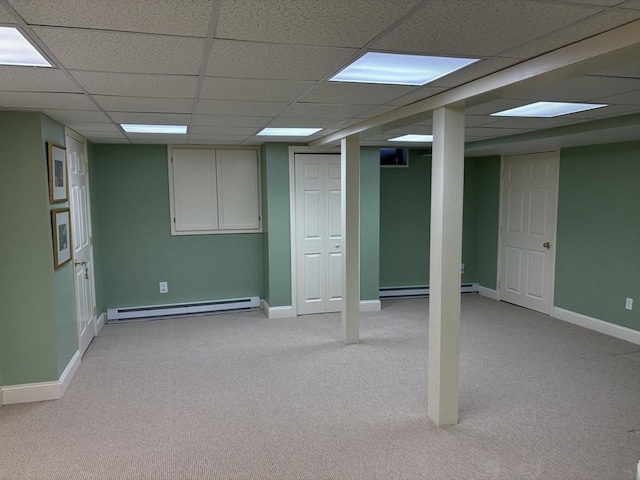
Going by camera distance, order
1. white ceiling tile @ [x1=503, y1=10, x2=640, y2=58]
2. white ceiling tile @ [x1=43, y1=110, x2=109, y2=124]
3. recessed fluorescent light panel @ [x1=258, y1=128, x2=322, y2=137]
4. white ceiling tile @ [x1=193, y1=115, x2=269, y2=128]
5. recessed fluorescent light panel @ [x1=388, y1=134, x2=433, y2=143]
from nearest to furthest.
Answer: white ceiling tile @ [x1=503, y1=10, x2=640, y2=58] < white ceiling tile @ [x1=43, y1=110, x2=109, y2=124] < white ceiling tile @ [x1=193, y1=115, x2=269, y2=128] < recessed fluorescent light panel @ [x1=258, y1=128, x2=322, y2=137] < recessed fluorescent light panel @ [x1=388, y1=134, x2=433, y2=143]

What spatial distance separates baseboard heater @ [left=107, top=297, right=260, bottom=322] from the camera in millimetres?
5641

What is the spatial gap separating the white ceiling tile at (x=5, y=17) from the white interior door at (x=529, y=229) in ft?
17.8

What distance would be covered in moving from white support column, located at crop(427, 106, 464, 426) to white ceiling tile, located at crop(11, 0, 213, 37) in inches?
65.2

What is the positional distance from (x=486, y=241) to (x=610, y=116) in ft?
10.9

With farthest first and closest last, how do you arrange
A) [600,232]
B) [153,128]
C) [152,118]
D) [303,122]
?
[600,232], [153,128], [303,122], [152,118]

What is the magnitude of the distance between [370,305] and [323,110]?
3.23 meters

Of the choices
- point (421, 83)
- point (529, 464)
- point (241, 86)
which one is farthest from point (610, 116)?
point (241, 86)

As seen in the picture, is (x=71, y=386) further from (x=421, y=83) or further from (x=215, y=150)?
(x=421, y=83)

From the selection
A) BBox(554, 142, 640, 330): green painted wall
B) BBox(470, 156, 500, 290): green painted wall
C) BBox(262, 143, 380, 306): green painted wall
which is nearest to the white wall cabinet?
BBox(262, 143, 380, 306): green painted wall

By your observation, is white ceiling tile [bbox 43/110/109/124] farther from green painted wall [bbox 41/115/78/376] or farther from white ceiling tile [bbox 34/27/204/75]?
white ceiling tile [bbox 34/27/204/75]

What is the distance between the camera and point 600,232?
16.3 ft

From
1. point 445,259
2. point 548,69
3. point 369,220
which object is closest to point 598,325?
point 369,220

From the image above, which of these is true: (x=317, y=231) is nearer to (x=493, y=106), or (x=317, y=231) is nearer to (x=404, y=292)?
(x=404, y=292)

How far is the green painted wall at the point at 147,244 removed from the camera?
216 inches
